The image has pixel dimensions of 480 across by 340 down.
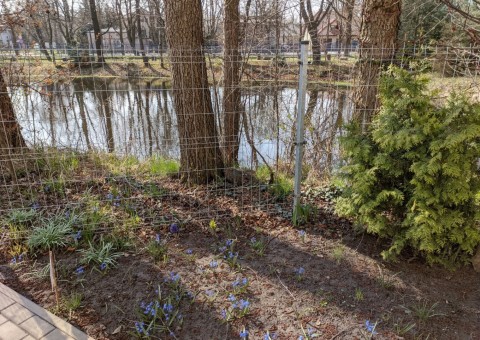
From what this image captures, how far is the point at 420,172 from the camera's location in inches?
100

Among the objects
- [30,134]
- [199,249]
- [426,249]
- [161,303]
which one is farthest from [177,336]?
[30,134]

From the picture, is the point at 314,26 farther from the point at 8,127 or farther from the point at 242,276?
the point at 242,276

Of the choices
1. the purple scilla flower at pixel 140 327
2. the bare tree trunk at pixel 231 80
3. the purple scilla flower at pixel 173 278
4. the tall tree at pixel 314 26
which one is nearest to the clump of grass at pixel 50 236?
the purple scilla flower at pixel 173 278

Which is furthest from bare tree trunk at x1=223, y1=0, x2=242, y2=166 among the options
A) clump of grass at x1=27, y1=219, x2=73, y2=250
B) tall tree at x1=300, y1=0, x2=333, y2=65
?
clump of grass at x1=27, y1=219, x2=73, y2=250

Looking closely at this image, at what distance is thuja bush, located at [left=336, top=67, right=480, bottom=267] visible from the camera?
99.0 inches

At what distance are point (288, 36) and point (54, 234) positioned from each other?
643 centimetres

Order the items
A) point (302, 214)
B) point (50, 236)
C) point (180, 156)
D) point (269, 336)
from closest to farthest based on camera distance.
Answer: point (269, 336)
point (50, 236)
point (302, 214)
point (180, 156)

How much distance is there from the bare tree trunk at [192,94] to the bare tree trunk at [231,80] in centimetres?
85

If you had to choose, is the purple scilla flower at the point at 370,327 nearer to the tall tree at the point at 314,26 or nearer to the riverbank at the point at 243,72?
the riverbank at the point at 243,72

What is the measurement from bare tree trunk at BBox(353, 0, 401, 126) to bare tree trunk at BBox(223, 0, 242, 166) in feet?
6.26

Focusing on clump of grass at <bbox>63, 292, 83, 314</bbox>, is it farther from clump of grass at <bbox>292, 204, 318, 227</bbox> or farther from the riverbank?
the riverbank

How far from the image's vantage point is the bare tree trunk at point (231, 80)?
507 centimetres

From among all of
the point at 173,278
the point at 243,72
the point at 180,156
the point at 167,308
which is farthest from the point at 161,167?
the point at 167,308

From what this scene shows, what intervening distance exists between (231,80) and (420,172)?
3.20 m
